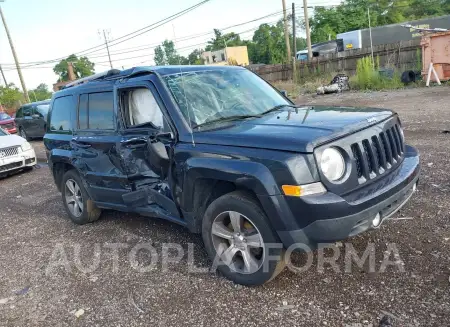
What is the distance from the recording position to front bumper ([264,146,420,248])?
8.84 feet

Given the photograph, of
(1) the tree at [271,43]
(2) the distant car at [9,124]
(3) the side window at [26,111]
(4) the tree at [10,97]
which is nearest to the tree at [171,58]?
(3) the side window at [26,111]


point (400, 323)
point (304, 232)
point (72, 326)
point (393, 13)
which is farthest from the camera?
point (393, 13)

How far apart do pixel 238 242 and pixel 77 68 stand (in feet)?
240

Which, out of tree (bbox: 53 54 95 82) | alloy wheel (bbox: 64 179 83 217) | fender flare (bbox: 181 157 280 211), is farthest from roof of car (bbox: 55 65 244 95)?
tree (bbox: 53 54 95 82)

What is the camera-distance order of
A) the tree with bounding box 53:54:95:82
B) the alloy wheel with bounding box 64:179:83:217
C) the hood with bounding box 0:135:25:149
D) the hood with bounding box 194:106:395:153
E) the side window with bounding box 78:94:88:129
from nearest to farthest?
1. the hood with bounding box 194:106:395:153
2. the side window with bounding box 78:94:88:129
3. the alloy wheel with bounding box 64:179:83:217
4. the hood with bounding box 0:135:25:149
5. the tree with bounding box 53:54:95:82

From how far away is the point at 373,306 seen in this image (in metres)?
2.82

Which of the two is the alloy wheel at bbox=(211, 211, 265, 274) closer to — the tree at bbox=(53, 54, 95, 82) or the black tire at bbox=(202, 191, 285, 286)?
the black tire at bbox=(202, 191, 285, 286)

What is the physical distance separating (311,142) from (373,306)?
4.23ft

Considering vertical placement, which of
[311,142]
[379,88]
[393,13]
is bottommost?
[379,88]

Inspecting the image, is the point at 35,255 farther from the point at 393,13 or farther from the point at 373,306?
the point at 393,13

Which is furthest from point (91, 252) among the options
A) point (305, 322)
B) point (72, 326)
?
point (305, 322)

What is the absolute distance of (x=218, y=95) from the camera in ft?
12.8

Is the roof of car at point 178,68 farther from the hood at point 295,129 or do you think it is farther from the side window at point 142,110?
the hood at point 295,129

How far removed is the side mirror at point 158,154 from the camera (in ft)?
11.8
